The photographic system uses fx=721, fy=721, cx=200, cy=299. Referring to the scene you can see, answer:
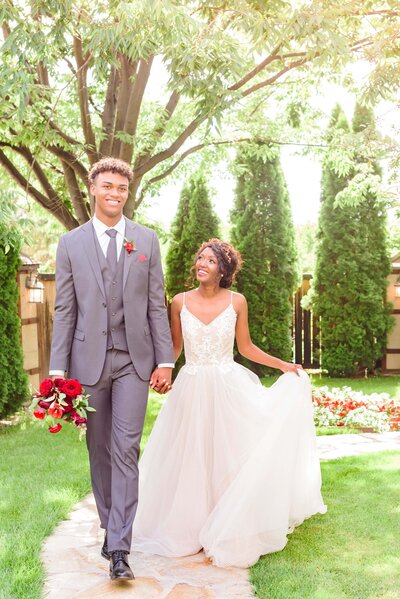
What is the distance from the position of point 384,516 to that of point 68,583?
6.95 ft

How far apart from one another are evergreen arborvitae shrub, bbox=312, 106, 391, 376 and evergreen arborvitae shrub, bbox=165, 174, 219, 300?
195 centimetres

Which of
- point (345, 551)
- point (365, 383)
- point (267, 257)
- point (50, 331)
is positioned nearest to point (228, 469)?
point (345, 551)

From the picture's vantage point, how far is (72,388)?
11.2ft

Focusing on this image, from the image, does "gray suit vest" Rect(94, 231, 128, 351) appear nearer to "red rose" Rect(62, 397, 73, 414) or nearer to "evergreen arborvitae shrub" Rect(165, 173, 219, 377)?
"red rose" Rect(62, 397, 73, 414)

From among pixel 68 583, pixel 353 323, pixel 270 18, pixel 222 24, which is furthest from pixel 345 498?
pixel 353 323

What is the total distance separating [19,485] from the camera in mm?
5430

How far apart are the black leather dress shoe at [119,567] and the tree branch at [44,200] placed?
5.65m

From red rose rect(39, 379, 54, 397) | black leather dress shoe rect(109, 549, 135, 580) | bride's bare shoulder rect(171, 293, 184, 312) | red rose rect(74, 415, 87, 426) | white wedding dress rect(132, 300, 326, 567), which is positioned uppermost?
bride's bare shoulder rect(171, 293, 184, 312)

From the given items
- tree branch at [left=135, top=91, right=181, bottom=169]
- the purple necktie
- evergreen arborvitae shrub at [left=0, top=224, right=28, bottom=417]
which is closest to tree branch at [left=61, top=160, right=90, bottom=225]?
tree branch at [left=135, top=91, right=181, bottom=169]

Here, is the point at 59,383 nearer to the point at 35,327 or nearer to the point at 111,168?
the point at 111,168

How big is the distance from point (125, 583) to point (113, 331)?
1219 millimetres

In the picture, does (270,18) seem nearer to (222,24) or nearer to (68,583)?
(222,24)

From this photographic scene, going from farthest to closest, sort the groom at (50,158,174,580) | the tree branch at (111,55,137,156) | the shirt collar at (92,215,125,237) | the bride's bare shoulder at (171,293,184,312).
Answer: the tree branch at (111,55,137,156), the bride's bare shoulder at (171,293,184,312), the shirt collar at (92,215,125,237), the groom at (50,158,174,580)

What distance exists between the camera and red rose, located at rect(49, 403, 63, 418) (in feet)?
11.0
